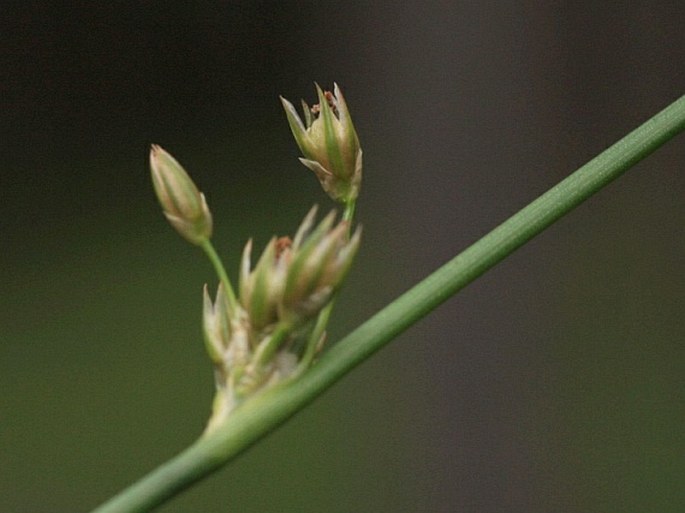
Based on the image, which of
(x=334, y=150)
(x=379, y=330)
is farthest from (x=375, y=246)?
(x=379, y=330)

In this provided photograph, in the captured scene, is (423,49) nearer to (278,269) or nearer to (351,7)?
(351,7)

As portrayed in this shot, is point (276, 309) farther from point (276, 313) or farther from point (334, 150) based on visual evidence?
point (334, 150)

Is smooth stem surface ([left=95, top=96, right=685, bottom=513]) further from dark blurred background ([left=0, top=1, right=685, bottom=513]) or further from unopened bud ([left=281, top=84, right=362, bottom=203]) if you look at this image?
dark blurred background ([left=0, top=1, right=685, bottom=513])

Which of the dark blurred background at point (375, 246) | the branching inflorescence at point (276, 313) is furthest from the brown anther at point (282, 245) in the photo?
the dark blurred background at point (375, 246)

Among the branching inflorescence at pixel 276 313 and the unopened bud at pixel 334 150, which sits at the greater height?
the unopened bud at pixel 334 150

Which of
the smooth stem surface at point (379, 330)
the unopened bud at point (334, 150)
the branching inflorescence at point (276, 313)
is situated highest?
the unopened bud at point (334, 150)

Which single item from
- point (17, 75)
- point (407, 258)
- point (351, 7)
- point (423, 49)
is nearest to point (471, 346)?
point (407, 258)

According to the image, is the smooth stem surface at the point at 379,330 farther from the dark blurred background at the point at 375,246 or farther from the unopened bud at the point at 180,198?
the dark blurred background at the point at 375,246
